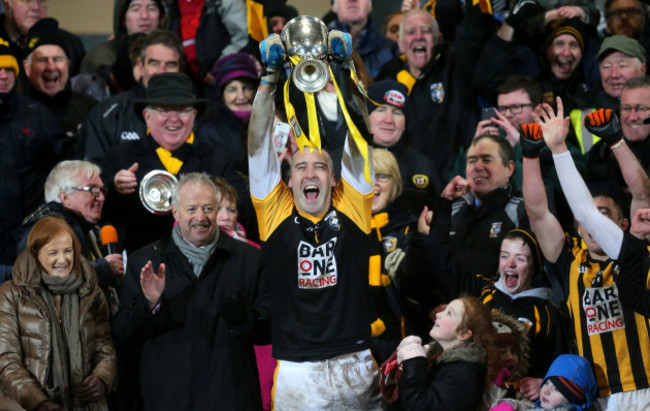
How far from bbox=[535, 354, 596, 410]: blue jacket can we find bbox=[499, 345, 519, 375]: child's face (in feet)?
0.65

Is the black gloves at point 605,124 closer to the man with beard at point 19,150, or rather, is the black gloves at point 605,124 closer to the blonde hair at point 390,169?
the blonde hair at point 390,169

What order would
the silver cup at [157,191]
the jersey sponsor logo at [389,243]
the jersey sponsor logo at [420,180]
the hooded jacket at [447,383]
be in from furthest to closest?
1. the jersey sponsor logo at [420,180]
2. the silver cup at [157,191]
3. the jersey sponsor logo at [389,243]
4. the hooded jacket at [447,383]

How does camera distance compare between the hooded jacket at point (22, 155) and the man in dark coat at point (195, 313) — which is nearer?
the man in dark coat at point (195, 313)

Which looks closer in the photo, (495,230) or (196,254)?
(196,254)

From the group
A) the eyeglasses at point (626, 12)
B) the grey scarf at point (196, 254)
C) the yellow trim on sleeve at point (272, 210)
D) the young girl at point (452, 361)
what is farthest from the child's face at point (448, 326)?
the eyeglasses at point (626, 12)

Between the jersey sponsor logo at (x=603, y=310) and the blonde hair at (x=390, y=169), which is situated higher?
the blonde hair at (x=390, y=169)

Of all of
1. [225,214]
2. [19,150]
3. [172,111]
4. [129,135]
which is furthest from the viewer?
[129,135]

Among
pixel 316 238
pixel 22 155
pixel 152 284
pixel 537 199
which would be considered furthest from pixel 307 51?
pixel 22 155

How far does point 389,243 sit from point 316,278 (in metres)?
1.26

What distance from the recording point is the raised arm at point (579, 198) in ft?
19.3

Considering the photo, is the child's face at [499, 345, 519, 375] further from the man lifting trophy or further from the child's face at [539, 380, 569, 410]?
the man lifting trophy

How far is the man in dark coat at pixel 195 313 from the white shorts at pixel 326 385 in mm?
381

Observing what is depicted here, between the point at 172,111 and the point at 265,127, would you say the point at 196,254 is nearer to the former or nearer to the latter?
the point at 265,127

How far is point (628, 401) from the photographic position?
19.4 feet
